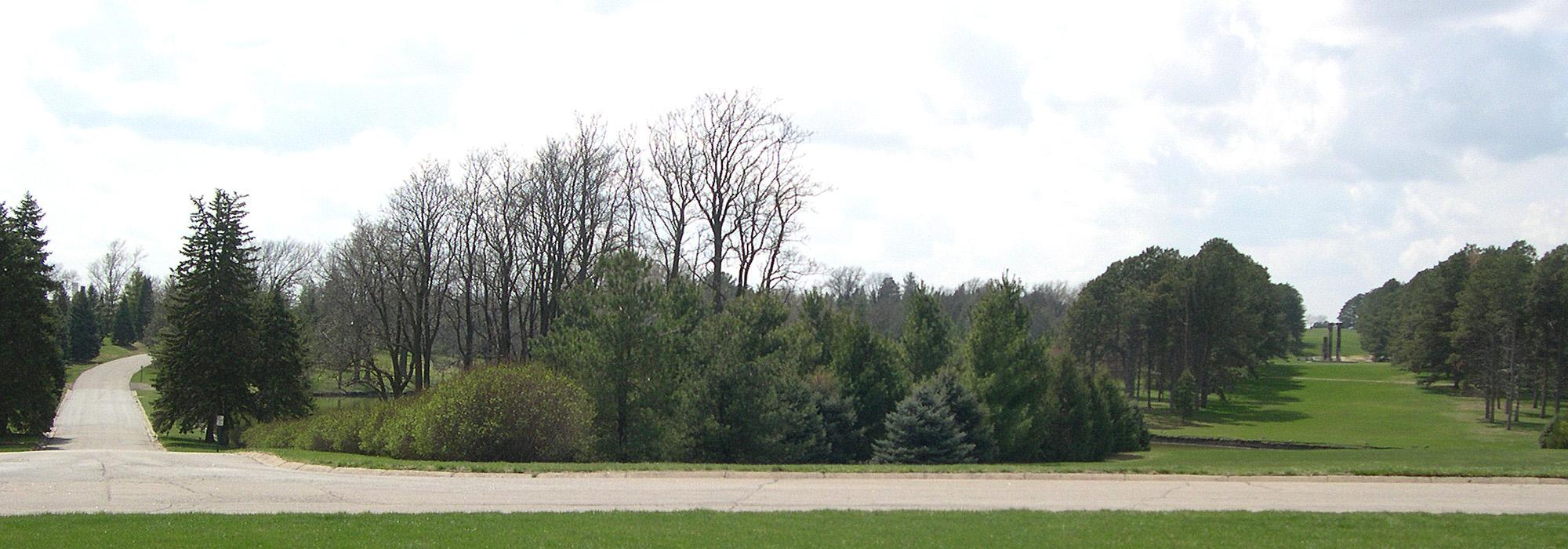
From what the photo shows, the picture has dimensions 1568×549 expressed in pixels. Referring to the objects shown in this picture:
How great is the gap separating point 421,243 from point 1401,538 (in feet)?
163

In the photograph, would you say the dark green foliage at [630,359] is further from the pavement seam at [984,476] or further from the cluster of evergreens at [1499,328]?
the cluster of evergreens at [1499,328]

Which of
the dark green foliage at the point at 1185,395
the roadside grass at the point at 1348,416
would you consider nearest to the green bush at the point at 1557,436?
the roadside grass at the point at 1348,416

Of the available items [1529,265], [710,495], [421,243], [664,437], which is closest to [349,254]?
[421,243]

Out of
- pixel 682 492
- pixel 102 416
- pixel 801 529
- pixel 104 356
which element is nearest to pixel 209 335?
pixel 102 416

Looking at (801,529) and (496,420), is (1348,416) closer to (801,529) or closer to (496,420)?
(496,420)

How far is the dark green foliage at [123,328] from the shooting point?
422 ft

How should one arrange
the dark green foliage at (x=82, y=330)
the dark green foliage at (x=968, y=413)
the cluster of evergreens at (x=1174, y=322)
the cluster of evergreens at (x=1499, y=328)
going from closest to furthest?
the dark green foliage at (x=968, y=413), the cluster of evergreens at (x=1499, y=328), the cluster of evergreens at (x=1174, y=322), the dark green foliage at (x=82, y=330)

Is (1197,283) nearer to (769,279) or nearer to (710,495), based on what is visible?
(769,279)

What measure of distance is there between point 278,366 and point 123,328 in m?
94.0

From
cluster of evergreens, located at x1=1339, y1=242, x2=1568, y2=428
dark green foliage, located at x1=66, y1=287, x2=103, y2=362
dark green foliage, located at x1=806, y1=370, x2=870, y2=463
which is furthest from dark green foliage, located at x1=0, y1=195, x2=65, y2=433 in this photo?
cluster of evergreens, located at x1=1339, y1=242, x2=1568, y2=428

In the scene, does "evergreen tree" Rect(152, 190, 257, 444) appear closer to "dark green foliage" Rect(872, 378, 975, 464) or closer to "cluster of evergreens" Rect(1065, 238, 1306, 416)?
"dark green foliage" Rect(872, 378, 975, 464)

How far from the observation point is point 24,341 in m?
45.8

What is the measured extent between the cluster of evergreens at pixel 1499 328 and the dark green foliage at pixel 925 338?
44.1 metres

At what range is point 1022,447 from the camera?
124 ft
